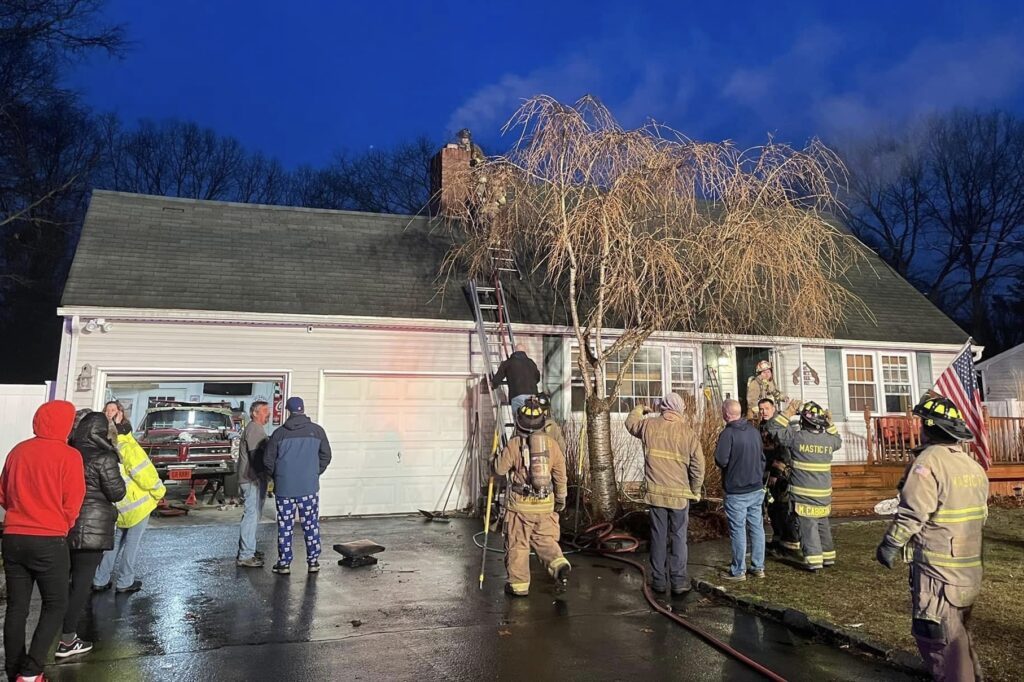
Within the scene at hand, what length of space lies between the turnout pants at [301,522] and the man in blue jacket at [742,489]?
4.24 metres

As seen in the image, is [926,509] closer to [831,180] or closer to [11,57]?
[831,180]

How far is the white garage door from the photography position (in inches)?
456

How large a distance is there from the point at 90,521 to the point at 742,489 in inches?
224

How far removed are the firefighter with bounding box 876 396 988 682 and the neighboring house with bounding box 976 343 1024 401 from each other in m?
20.1

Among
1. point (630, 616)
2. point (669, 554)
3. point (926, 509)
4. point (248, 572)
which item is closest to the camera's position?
point (926, 509)

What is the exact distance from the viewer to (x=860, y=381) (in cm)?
1457

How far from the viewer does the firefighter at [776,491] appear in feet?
27.0

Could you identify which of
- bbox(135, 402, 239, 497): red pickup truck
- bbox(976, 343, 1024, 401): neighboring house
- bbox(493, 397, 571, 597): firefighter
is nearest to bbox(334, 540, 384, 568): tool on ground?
bbox(493, 397, 571, 597): firefighter

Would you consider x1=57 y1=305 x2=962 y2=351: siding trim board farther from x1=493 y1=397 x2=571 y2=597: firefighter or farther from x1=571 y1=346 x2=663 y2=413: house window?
x1=493 y1=397 x2=571 y2=597: firefighter

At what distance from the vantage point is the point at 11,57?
21000mm

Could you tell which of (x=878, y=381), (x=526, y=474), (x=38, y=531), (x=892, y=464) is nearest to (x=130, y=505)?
(x=38, y=531)

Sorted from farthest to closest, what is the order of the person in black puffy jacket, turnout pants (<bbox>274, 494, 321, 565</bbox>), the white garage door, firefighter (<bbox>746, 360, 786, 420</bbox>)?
firefighter (<bbox>746, 360, 786, 420</bbox>) < the white garage door < turnout pants (<bbox>274, 494, 321, 565</bbox>) < the person in black puffy jacket

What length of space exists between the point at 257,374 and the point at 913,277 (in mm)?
35758

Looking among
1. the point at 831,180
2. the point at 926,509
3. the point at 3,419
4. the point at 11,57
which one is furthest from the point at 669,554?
the point at 11,57
